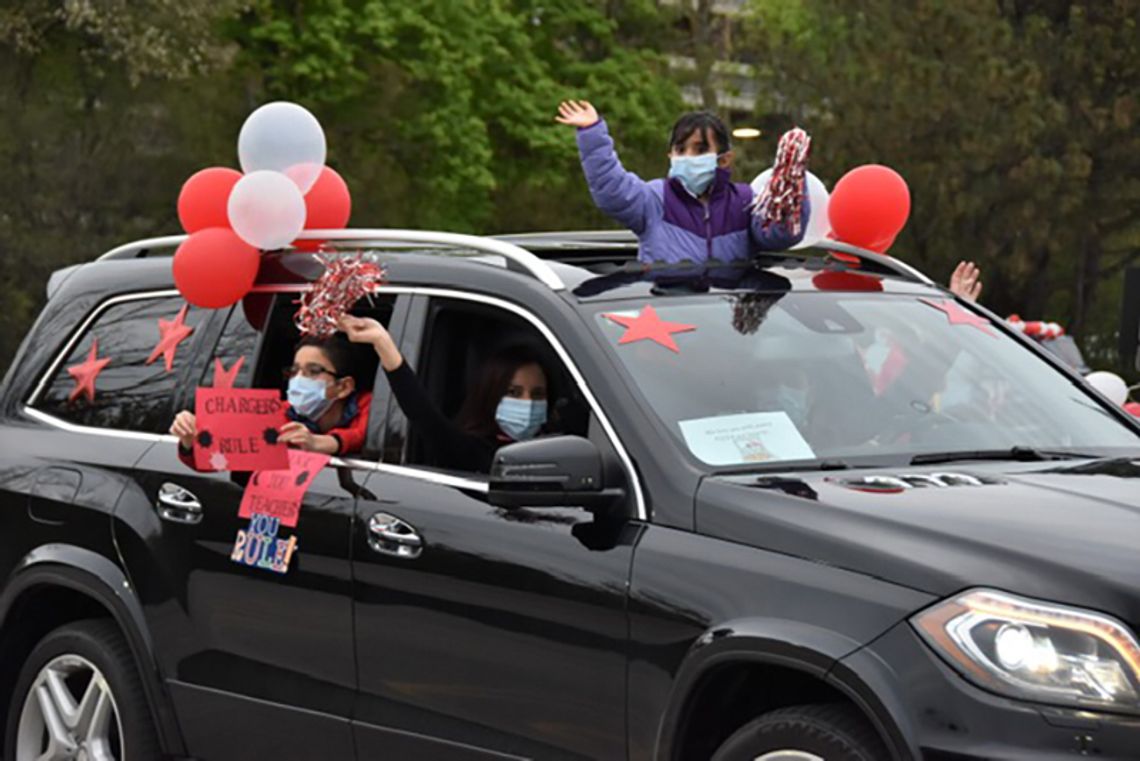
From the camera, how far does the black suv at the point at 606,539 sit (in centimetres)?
473

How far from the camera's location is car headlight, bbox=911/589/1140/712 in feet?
14.7

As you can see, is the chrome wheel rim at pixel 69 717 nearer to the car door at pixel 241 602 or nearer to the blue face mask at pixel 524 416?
the car door at pixel 241 602

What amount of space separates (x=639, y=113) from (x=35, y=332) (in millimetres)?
43020

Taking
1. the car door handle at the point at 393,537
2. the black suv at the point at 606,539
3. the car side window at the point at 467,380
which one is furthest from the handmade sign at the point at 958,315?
the car door handle at the point at 393,537

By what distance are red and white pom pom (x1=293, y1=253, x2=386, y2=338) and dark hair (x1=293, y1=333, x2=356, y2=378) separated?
11 centimetres

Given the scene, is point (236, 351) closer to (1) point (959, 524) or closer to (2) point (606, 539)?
(2) point (606, 539)

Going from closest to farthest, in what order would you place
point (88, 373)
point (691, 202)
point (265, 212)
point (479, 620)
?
point (479, 620) → point (265, 212) → point (691, 202) → point (88, 373)

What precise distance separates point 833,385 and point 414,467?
1.15m

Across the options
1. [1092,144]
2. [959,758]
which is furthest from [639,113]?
[959,758]

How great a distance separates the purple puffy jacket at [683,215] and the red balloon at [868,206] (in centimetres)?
68

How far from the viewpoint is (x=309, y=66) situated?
41.5m

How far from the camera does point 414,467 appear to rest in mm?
6254

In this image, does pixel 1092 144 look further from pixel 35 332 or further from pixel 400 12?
pixel 35 332

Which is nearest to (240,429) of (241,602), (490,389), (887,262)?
(241,602)
